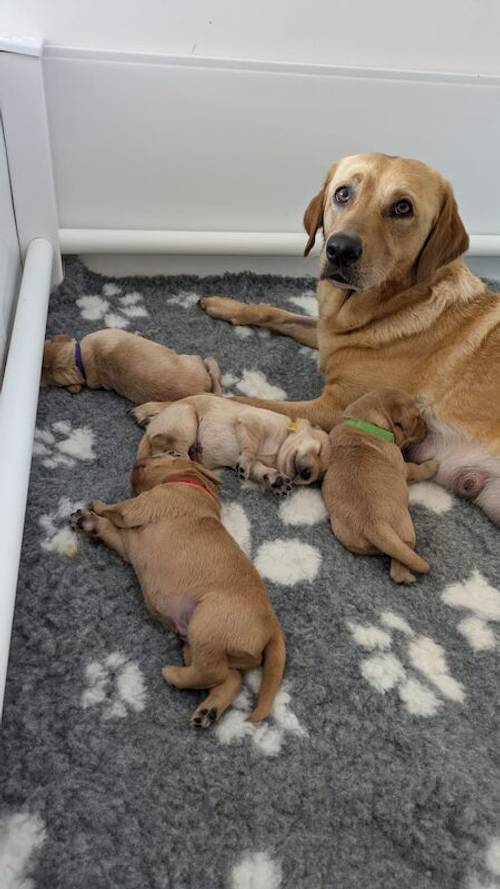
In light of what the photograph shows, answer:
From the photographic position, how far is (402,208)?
2.08 meters

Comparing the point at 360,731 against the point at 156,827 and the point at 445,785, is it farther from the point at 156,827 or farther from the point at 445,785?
the point at 156,827

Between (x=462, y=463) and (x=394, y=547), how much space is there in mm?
527

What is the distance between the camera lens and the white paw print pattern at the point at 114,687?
147 centimetres

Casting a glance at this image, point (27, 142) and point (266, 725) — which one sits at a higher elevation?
point (27, 142)

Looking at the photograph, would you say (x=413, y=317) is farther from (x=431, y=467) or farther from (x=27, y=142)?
(x=27, y=142)

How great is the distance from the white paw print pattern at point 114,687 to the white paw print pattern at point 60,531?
1.00 ft

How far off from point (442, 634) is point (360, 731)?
0.39 meters

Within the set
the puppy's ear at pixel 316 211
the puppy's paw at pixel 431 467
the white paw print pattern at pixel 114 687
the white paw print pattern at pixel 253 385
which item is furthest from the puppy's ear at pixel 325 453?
the white paw print pattern at pixel 114 687

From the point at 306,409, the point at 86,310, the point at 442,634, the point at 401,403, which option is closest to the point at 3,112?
the point at 86,310

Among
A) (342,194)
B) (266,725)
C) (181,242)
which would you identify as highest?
(342,194)

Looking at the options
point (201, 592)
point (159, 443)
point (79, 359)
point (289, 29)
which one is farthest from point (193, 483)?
point (289, 29)

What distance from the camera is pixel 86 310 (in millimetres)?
2686

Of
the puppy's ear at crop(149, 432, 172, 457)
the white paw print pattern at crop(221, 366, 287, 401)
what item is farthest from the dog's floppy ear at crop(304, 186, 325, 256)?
the puppy's ear at crop(149, 432, 172, 457)

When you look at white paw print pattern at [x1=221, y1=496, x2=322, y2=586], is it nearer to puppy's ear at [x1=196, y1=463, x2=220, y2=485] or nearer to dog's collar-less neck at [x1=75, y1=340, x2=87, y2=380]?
puppy's ear at [x1=196, y1=463, x2=220, y2=485]
